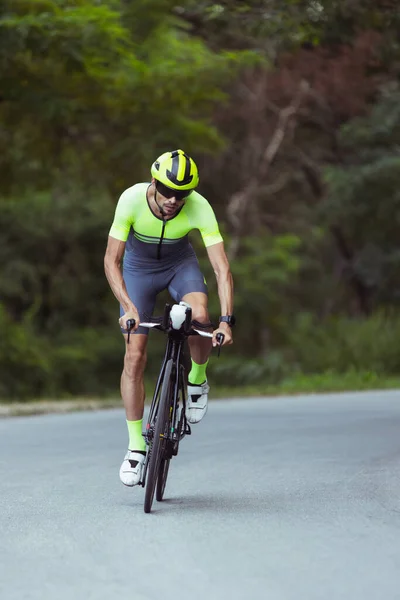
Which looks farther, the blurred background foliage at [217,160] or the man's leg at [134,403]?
the blurred background foliage at [217,160]

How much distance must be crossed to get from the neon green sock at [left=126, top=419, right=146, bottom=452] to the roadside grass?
8351mm

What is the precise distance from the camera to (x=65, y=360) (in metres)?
33.3

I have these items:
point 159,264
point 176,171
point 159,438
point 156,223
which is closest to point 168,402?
point 159,438

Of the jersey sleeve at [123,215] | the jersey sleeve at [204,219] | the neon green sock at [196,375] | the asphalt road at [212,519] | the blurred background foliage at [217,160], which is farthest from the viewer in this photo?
the blurred background foliage at [217,160]

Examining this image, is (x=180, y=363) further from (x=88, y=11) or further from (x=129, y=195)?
(x=88, y=11)

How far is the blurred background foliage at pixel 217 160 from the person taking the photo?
20.7 m

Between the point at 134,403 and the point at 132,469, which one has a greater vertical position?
the point at 134,403

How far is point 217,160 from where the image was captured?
41406 millimetres

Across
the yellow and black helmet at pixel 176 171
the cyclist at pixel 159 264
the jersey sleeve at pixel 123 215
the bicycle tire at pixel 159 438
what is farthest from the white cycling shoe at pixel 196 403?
the yellow and black helmet at pixel 176 171

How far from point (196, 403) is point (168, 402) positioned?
2.11 feet

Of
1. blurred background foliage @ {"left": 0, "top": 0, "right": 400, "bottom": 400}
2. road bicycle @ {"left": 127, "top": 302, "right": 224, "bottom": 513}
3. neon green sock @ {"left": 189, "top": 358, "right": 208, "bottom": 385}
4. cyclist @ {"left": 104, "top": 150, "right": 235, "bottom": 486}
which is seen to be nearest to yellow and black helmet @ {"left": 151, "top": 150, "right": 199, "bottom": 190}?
cyclist @ {"left": 104, "top": 150, "right": 235, "bottom": 486}

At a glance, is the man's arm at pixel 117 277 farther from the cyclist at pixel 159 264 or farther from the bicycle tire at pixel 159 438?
the bicycle tire at pixel 159 438

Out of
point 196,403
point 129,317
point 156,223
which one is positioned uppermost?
point 156,223

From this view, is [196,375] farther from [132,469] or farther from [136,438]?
[132,469]
